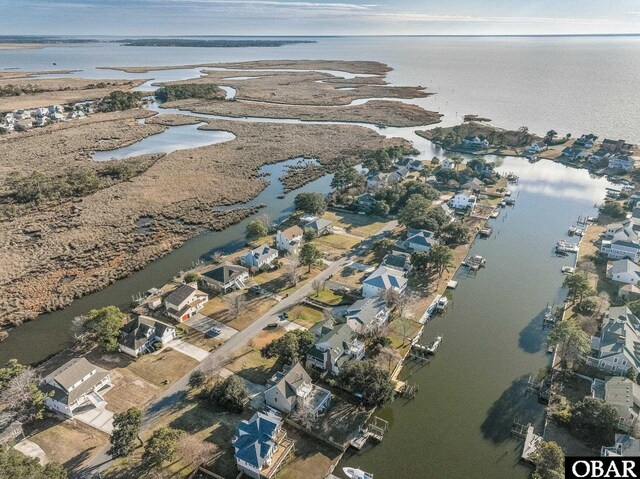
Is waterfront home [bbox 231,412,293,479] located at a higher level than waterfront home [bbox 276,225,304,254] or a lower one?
lower

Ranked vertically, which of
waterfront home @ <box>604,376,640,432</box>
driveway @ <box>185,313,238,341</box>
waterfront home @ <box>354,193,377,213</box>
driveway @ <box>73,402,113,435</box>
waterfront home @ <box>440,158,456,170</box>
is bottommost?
driveway @ <box>73,402,113,435</box>

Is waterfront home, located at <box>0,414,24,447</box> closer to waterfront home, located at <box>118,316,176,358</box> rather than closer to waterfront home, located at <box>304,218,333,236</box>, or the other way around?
waterfront home, located at <box>118,316,176,358</box>

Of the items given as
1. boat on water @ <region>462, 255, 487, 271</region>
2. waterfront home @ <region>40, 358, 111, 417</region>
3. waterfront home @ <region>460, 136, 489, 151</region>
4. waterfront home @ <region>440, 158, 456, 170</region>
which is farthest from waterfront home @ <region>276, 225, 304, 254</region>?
waterfront home @ <region>460, 136, 489, 151</region>

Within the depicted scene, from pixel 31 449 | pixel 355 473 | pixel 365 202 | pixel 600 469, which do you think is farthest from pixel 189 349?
pixel 365 202

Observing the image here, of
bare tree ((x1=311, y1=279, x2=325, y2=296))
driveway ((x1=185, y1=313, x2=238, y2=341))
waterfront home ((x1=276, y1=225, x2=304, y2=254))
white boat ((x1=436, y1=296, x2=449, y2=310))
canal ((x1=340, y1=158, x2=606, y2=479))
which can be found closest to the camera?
canal ((x1=340, y1=158, x2=606, y2=479))

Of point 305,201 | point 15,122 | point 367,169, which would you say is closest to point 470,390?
point 305,201

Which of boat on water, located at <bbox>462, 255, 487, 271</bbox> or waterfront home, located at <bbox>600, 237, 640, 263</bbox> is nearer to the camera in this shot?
waterfront home, located at <bbox>600, 237, 640, 263</bbox>

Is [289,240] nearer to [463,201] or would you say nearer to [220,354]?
[220,354]
